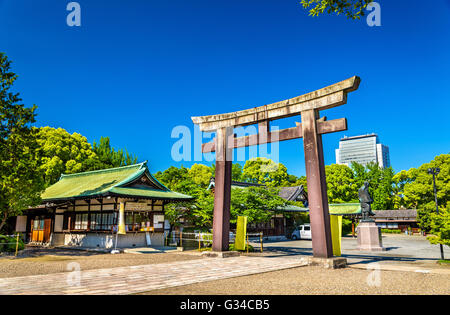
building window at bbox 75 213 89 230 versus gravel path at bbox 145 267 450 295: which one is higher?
building window at bbox 75 213 89 230

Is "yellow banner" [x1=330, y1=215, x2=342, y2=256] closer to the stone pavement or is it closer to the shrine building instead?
the stone pavement

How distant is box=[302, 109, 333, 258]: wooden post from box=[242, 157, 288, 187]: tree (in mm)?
46943

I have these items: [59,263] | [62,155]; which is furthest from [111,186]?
[62,155]

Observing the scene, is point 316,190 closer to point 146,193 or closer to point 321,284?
point 321,284

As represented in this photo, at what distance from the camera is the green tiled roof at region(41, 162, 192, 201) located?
19.9 metres

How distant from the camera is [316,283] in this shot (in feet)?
25.1

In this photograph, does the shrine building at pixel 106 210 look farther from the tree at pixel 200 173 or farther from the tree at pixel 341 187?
the tree at pixel 341 187

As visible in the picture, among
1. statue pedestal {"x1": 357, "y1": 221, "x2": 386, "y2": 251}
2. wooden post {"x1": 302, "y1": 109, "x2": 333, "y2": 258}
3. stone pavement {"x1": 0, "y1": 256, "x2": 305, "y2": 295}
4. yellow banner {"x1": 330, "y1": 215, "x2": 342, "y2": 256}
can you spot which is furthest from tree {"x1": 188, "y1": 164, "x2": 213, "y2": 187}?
stone pavement {"x1": 0, "y1": 256, "x2": 305, "y2": 295}

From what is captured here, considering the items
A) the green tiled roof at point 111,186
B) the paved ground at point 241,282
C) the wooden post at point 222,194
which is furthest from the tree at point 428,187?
the paved ground at point 241,282

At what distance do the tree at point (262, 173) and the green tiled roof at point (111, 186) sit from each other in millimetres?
36629

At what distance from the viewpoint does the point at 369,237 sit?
22047mm
